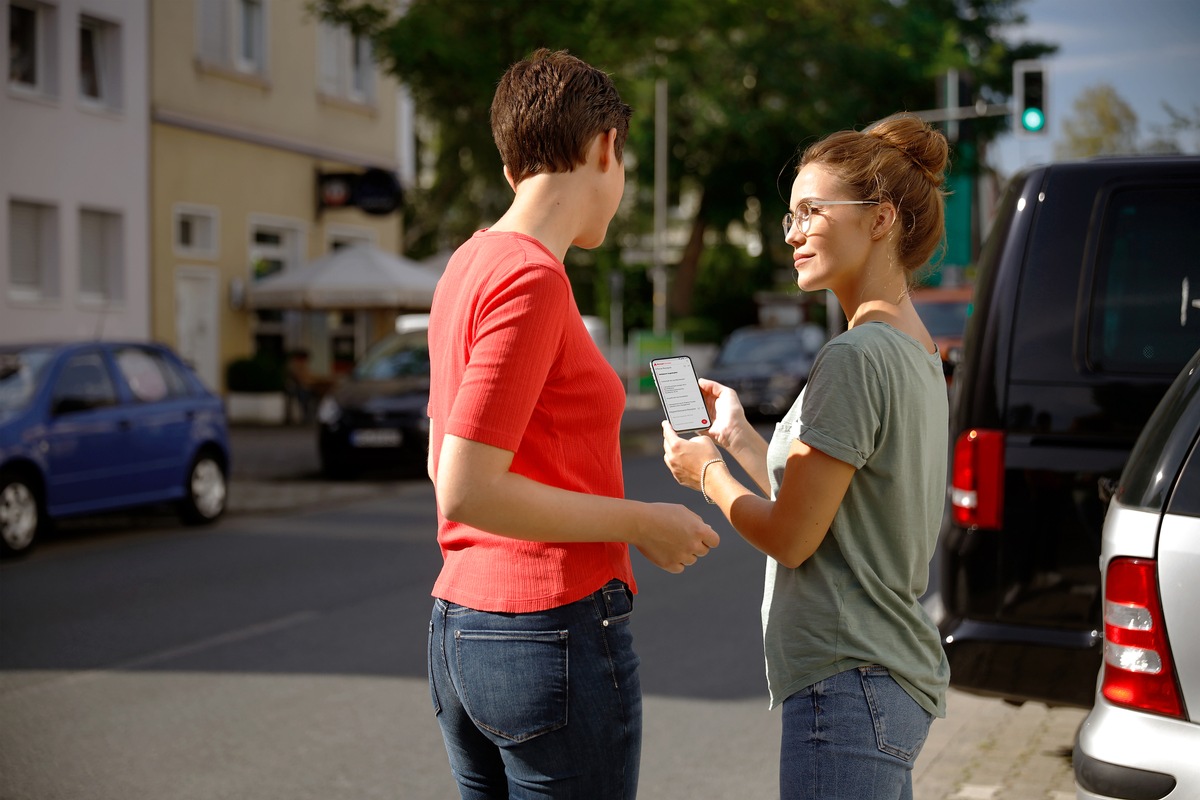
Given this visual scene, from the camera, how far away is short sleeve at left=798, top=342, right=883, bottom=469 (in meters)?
2.28

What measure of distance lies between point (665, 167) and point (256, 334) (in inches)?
724

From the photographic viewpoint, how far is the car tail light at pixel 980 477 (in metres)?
4.53

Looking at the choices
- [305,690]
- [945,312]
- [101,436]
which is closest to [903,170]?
[305,690]

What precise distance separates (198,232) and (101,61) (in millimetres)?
3394

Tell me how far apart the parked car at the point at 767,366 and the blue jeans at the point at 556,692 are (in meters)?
20.7

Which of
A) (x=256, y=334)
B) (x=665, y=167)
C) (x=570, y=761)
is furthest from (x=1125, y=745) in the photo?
(x=665, y=167)

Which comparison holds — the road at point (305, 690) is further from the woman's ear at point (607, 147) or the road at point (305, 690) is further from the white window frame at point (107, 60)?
the white window frame at point (107, 60)

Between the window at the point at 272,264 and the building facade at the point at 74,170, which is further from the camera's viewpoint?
the window at the point at 272,264

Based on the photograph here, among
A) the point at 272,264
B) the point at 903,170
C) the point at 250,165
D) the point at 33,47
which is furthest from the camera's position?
the point at 272,264

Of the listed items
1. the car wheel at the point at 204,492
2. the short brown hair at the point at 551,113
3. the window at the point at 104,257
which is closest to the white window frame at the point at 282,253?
the window at the point at 104,257

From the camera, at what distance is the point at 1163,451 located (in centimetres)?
304

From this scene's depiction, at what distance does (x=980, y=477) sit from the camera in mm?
4555

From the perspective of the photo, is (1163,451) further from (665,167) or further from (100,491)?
(665,167)

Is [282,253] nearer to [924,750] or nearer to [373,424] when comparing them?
[373,424]
